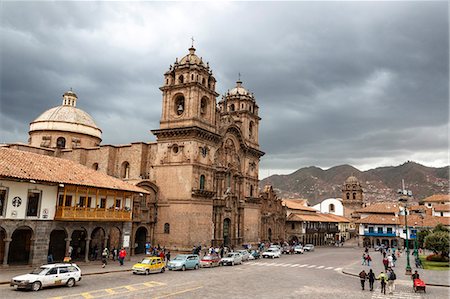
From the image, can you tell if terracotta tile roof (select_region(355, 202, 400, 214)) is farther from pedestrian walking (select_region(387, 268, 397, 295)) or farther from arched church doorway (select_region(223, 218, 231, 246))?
pedestrian walking (select_region(387, 268, 397, 295))

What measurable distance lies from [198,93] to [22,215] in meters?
27.5

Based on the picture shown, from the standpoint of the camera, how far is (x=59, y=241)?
38.6 meters

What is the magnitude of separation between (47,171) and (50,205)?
286 cm

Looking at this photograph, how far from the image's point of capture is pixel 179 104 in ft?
173

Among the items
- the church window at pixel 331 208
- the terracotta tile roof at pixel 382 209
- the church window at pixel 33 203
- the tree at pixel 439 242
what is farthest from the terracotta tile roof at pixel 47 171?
the church window at pixel 331 208

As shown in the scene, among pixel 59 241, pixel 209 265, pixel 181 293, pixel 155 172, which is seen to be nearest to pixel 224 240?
pixel 155 172

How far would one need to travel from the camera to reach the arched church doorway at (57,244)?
3797cm

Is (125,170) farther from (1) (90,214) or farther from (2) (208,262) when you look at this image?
(2) (208,262)

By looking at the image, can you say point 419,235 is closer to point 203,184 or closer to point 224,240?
point 224,240

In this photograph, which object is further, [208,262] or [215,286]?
[208,262]

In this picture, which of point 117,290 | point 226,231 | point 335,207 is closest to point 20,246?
point 117,290

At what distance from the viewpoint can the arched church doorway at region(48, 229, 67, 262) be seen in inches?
1495

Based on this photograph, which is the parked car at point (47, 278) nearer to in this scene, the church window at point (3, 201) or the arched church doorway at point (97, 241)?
the church window at point (3, 201)

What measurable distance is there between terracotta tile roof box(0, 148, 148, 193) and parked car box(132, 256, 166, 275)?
8553mm
